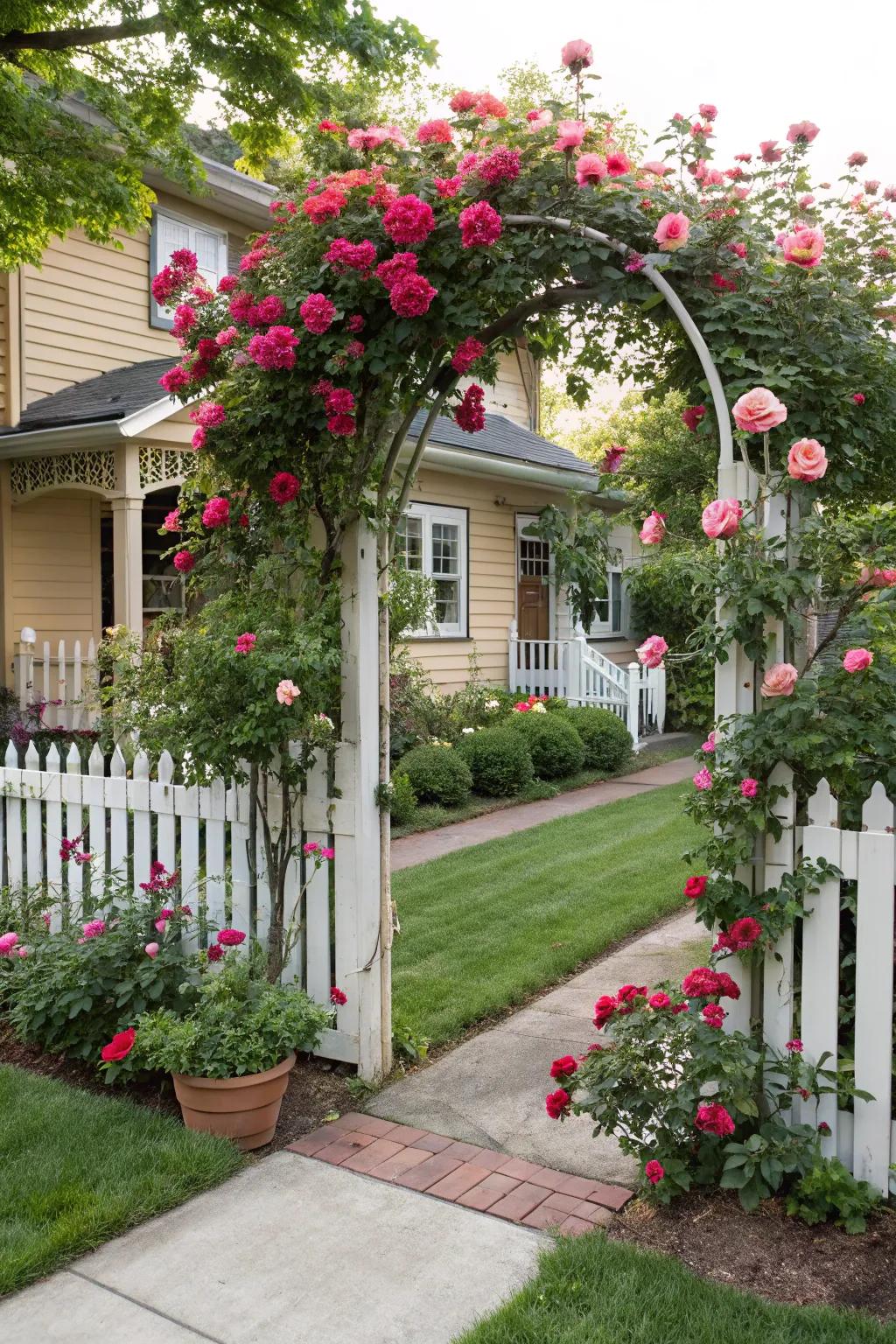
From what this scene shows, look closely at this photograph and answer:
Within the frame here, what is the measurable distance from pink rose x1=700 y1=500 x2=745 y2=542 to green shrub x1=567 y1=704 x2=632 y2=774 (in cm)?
816

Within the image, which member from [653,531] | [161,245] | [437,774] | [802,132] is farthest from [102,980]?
[161,245]

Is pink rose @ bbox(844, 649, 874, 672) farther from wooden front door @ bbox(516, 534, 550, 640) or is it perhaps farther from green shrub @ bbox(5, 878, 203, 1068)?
wooden front door @ bbox(516, 534, 550, 640)

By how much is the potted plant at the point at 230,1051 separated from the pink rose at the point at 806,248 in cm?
285

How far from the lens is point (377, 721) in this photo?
405cm

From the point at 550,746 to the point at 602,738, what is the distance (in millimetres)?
927

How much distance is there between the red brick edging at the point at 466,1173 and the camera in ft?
9.98

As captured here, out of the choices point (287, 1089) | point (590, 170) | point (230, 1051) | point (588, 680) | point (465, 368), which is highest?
point (590, 170)

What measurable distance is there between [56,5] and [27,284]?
11.3 ft

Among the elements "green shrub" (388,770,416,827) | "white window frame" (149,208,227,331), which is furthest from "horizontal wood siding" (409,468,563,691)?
"green shrub" (388,770,416,827)

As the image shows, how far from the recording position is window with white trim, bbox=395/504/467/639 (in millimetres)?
12359

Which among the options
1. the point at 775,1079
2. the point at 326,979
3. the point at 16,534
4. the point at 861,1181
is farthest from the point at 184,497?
the point at 16,534

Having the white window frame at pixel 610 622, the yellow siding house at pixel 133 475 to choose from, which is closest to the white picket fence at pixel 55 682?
the yellow siding house at pixel 133 475

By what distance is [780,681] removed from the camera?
2.95 metres

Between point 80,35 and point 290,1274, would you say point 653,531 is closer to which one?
point 290,1274
